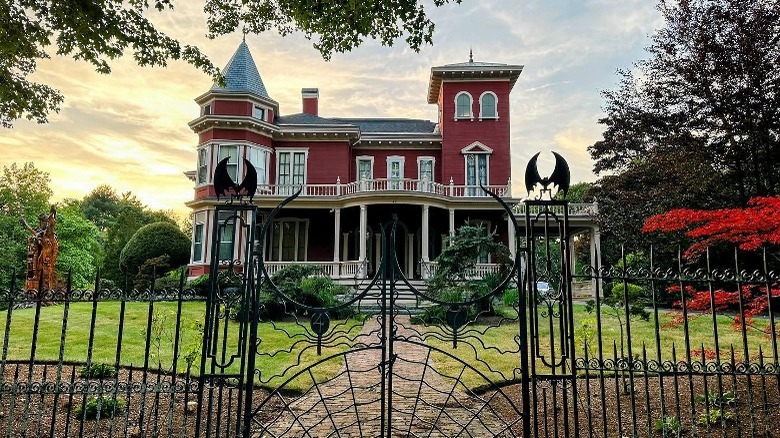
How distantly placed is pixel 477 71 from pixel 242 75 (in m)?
11.5

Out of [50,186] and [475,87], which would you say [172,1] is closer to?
[475,87]

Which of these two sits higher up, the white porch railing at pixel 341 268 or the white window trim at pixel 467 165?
the white window trim at pixel 467 165

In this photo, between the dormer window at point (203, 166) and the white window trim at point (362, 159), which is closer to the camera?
the dormer window at point (203, 166)

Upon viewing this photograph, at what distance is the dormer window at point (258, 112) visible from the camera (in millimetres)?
22406

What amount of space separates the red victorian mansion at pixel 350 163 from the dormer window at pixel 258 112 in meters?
0.07

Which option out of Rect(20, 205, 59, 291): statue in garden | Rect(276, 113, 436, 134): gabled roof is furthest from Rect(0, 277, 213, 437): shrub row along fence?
Rect(276, 113, 436, 134): gabled roof

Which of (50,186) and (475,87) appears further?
(50,186)

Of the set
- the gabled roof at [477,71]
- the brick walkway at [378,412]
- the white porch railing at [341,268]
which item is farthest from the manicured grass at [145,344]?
the gabled roof at [477,71]

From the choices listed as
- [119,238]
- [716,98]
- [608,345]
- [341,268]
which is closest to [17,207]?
[119,238]

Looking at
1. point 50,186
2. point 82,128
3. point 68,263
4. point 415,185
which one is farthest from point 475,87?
point 50,186

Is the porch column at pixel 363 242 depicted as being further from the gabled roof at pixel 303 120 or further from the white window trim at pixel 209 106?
the white window trim at pixel 209 106

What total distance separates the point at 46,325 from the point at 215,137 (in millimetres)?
12917

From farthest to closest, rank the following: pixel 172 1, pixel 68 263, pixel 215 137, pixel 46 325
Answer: pixel 68 263 < pixel 215 137 < pixel 46 325 < pixel 172 1

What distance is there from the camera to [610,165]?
2966cm
